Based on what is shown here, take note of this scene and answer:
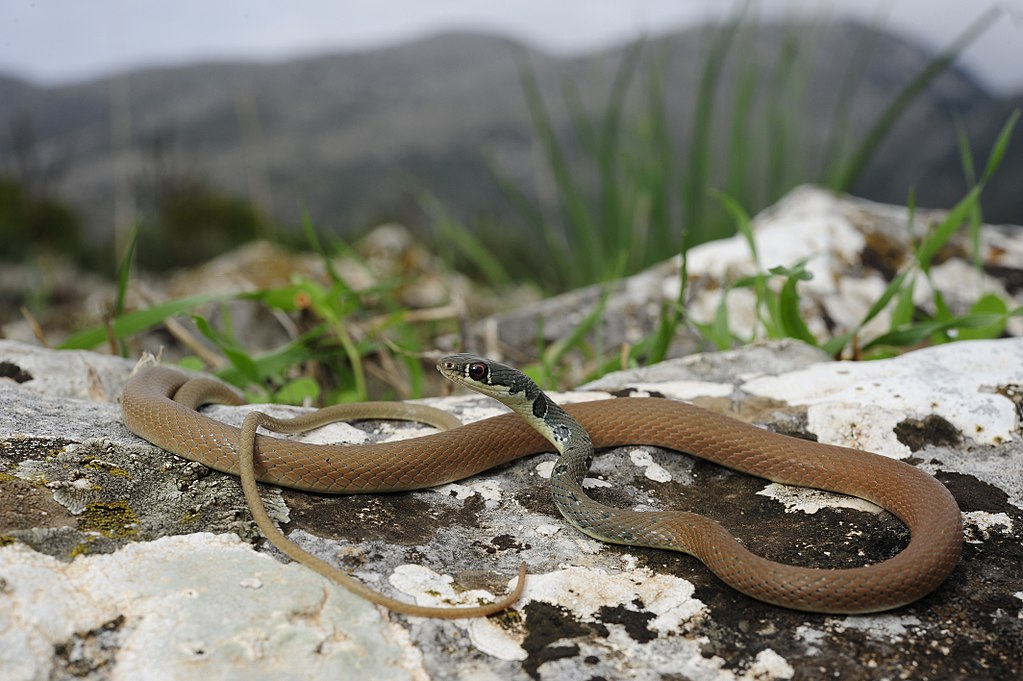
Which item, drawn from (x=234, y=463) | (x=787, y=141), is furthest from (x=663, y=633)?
(x=787, y=141)

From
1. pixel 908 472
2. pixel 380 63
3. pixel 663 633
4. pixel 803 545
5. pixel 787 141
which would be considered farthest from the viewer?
pixel 380 63

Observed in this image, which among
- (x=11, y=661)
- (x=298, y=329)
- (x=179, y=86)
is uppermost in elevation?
(x=11, y=661)

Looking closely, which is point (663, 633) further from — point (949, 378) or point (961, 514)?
point (949, 378)

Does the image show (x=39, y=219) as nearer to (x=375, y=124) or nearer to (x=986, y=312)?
(x=375, y=124)

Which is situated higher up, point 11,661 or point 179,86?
point 11,661

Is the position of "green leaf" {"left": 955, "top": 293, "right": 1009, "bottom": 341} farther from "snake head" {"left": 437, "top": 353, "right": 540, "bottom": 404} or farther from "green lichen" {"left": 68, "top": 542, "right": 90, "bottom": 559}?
"green lichen" {"left": 68, "top": 542, "right": 90, "bottom": 559}

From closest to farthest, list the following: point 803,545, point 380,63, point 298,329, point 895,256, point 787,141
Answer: point 803,545 → point 298,329 → point 895,256 → point 787,141 → point 380,63

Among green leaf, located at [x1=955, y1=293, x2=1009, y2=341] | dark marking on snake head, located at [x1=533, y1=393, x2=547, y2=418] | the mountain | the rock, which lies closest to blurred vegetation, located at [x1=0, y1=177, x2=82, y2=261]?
the mountain
